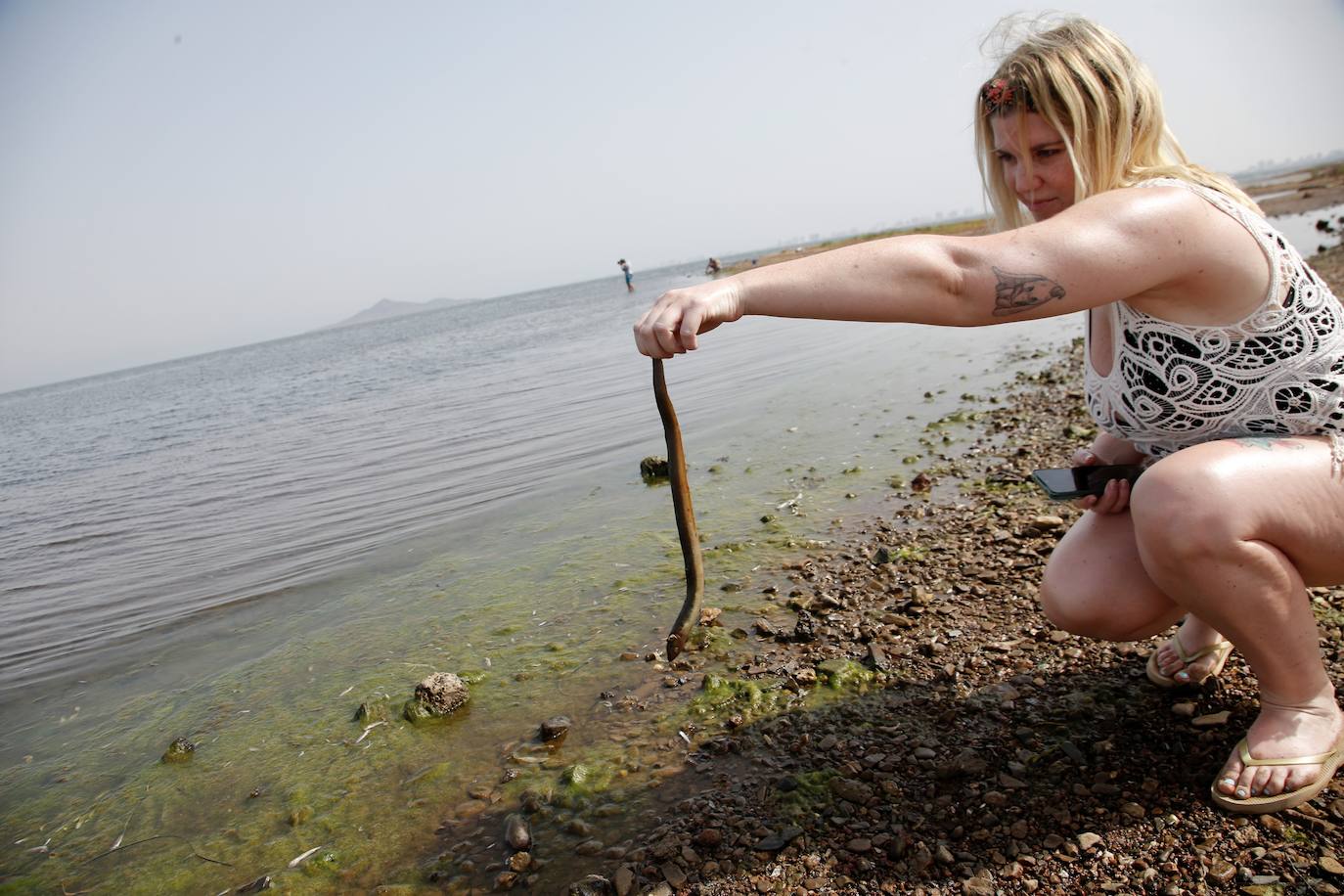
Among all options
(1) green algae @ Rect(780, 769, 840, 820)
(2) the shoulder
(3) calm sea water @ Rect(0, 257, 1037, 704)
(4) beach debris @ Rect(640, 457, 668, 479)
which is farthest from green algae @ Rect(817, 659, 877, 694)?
(3) calm sea water @ Rect(0, 257, 1037, 704)

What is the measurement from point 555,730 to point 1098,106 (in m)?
3.18

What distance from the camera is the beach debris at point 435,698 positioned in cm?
388

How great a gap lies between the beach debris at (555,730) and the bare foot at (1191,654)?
2.48 metres

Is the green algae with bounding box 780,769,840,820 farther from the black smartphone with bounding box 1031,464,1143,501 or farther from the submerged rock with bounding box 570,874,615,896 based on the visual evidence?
the black smartphone with bounding box 1031,464,1143,501

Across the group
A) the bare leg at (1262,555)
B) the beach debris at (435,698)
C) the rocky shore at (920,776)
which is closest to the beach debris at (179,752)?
the beach debris at (435,698)

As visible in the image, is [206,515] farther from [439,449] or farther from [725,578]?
[725,578]

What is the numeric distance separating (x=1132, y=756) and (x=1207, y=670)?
0.58 m

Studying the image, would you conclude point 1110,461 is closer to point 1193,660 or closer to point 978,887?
point 1193,660

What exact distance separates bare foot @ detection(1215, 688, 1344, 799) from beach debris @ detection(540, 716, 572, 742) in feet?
8.05

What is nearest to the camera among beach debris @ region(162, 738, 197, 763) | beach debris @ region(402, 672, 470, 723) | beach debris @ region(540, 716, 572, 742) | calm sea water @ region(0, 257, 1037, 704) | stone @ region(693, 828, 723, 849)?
stone @ region(693, 828, 723, 849)

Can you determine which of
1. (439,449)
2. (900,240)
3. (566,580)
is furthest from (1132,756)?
(439,449)

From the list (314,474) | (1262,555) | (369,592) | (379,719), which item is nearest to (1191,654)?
(1262,555)

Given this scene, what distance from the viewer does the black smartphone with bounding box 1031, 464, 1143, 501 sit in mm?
2910

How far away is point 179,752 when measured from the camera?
4.04m
